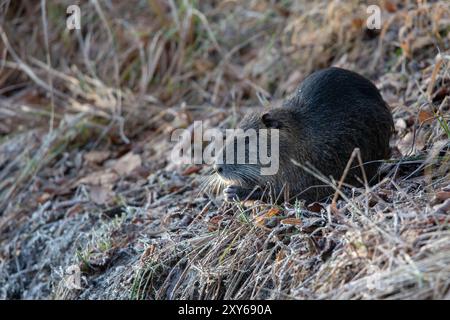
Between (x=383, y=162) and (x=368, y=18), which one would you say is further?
(x=368, y=18)

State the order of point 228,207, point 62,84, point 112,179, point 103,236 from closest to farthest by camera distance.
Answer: point 228,207 → point 103,236 → point 112,179 → point 62,84

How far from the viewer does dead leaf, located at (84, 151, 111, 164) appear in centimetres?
546

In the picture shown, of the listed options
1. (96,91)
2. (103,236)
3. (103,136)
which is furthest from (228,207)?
(96,91)

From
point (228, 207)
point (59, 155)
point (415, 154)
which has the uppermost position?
point (415, 154)

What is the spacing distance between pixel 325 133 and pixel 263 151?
34cm

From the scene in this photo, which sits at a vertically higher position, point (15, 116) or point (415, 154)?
point (415, 154)

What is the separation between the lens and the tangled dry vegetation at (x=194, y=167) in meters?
2.98

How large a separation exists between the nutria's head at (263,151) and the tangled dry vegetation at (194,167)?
0.20 meters

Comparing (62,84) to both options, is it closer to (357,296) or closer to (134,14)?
(134,14)

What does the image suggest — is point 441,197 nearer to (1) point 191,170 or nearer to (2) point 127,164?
(1) point 191,170

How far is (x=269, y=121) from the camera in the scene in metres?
3.90

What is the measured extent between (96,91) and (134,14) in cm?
110

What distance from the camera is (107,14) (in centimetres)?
657

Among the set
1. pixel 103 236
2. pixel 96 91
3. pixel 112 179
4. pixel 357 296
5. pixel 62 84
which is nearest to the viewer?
pixel 357 296
